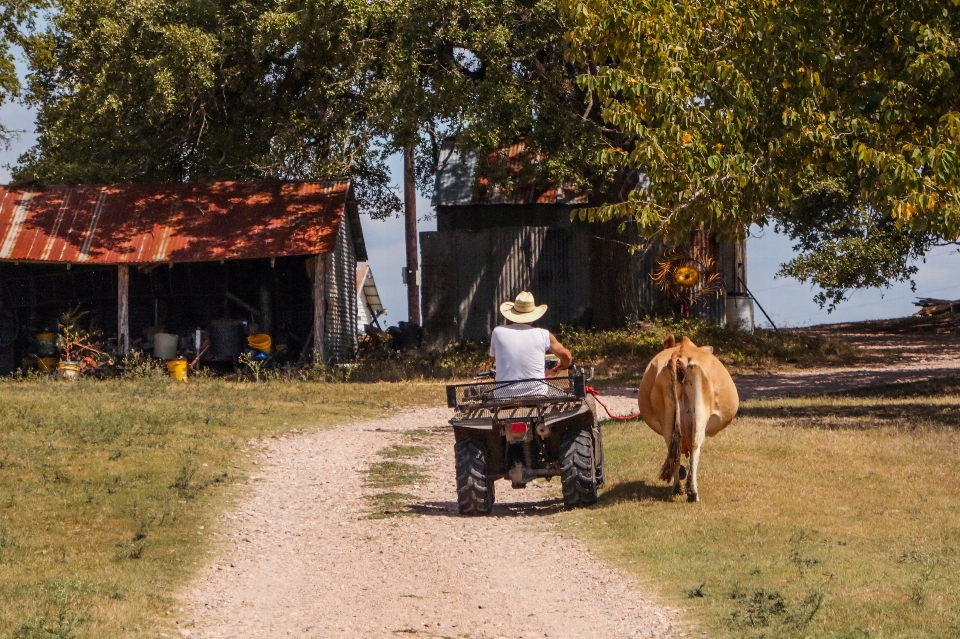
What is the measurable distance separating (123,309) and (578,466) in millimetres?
20350

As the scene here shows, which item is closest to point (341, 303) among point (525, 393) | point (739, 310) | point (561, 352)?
point (739, 310)

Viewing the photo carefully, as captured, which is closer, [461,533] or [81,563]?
[81,563]

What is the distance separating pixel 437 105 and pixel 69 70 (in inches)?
410

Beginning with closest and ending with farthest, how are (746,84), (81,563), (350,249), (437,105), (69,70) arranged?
(81,563)
(746,84)
(437,105)
(69,70)
(350,249)

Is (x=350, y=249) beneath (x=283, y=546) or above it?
above

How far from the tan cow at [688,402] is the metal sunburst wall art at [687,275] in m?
20.7

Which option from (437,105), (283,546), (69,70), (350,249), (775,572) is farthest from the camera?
(350,249)

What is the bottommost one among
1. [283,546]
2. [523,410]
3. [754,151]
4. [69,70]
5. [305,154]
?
[283,546]

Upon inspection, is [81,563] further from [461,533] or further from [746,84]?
[746,84]

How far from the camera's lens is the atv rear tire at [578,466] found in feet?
37.0

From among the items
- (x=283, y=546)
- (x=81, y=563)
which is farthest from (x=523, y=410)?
(x=81, y=563)

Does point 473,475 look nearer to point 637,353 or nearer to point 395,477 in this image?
point 395,477

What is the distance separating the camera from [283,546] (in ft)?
34.9

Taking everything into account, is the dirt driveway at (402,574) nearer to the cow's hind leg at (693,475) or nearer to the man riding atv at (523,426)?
the man riding atv at (523,426)
